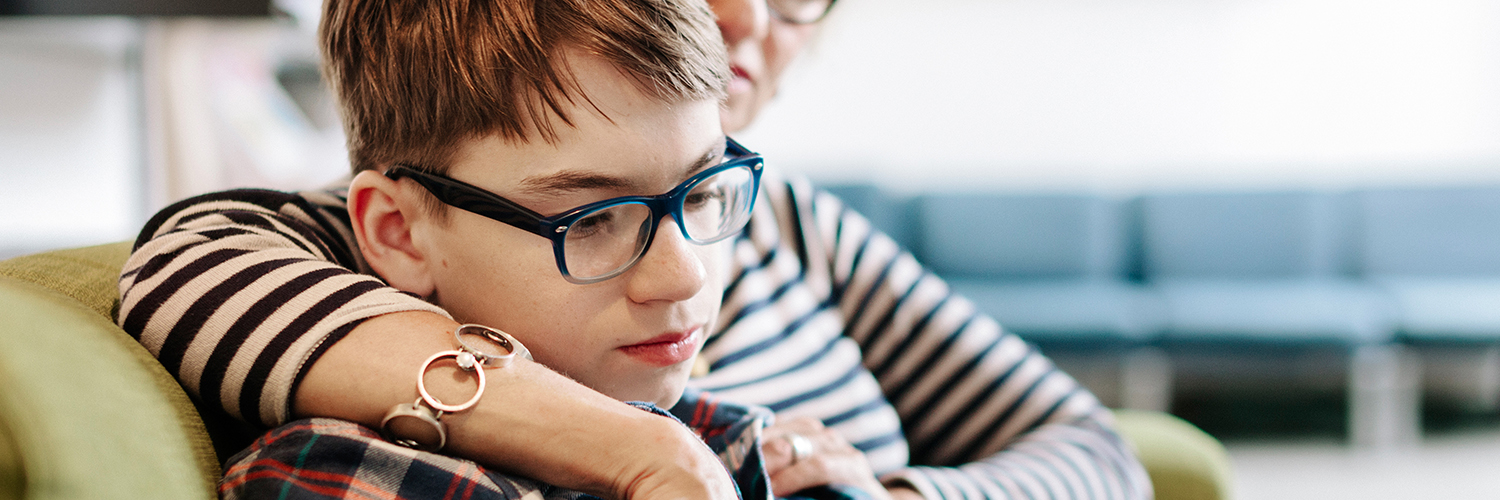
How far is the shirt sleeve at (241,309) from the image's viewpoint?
490 millimetres

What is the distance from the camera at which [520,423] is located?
483 mm

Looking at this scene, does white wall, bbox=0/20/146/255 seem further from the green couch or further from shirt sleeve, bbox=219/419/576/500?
shirt sleeve, bbox=219/419/576/500

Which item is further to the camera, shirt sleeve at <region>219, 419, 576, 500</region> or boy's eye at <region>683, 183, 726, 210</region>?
boy's eye at <region>683, 183, 726, 210</region>

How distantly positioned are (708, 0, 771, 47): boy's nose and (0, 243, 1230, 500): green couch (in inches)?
21.9

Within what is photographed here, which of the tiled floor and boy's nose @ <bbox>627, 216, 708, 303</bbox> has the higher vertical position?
boy's nose @ <bbox>627, 216, 708, 303</bbox>

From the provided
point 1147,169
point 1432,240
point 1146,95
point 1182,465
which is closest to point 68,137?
point 1182,465

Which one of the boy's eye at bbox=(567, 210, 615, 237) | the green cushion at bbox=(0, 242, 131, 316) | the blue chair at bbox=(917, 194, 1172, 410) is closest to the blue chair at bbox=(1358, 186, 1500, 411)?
the blue chair at bbox=(917, 194, 1172, 410)

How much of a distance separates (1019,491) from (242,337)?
726mm

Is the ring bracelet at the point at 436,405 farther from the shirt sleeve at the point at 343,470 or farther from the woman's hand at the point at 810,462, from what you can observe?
the woman's hand at the point at 810,462

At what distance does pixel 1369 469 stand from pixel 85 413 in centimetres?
387

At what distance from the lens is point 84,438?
379 mm

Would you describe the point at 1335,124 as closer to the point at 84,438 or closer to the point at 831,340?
the point at 831,340

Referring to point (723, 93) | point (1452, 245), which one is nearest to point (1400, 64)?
point (1452, 245)

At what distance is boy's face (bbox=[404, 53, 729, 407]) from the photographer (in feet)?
1.89
